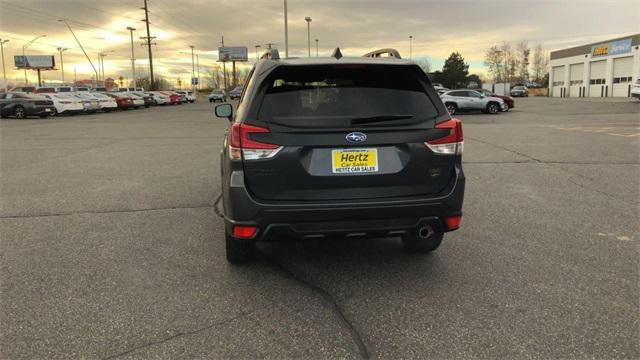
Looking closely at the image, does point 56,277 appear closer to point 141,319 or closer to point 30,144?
Result: point 141,319

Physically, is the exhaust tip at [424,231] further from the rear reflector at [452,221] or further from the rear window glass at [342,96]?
the rear window glass at [342,96]

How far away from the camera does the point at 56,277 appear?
4.08 meters

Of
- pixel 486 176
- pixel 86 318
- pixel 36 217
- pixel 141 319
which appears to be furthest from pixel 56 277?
pixel 486 176

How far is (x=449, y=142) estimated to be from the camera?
3.68m

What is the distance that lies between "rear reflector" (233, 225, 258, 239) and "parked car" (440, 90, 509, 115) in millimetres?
26516

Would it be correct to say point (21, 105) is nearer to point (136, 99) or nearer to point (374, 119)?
point (136, 99)

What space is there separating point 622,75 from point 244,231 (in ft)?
213

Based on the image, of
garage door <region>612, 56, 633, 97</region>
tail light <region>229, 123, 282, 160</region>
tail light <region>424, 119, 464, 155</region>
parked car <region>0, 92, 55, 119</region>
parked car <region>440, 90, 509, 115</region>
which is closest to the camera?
tail light <region>229, 123, 282, 160</region>

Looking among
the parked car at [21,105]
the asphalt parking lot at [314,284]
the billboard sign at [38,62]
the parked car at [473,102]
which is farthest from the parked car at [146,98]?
the billboard sign at [38,62]

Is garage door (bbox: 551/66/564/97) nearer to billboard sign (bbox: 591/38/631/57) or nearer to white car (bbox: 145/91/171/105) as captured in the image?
billboard sign (bbox: 591/38/631/57)

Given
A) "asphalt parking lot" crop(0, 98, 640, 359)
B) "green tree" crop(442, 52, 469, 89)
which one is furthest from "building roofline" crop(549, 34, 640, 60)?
"asphalt parking lot" crop(0, 98, 640, 359)

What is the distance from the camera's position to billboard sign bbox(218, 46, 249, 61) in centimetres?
11850

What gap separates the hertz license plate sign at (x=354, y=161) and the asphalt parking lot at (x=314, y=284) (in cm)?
95

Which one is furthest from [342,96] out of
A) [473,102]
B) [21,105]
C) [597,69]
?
[597,69]
